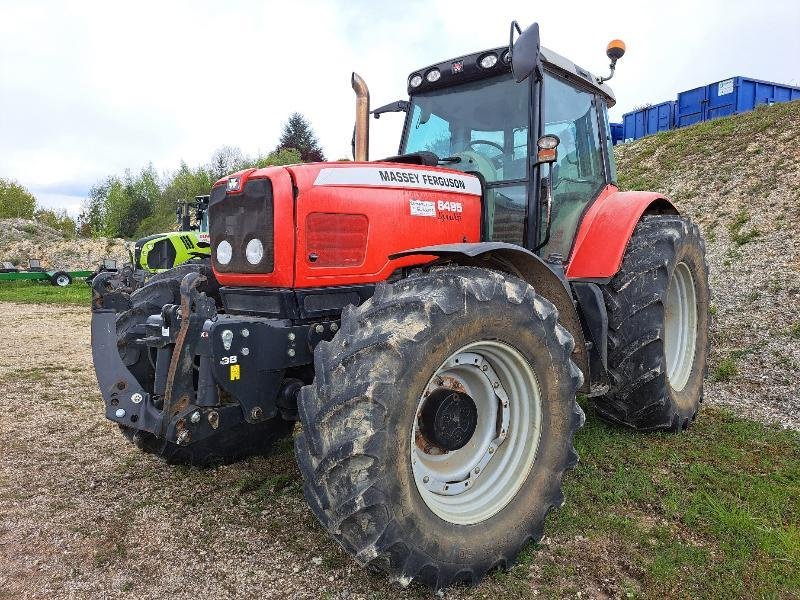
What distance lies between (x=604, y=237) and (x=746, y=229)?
6268 mm

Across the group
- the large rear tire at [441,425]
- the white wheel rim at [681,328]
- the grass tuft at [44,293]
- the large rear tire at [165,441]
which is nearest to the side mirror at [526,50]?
the large rear tire at [441,425]

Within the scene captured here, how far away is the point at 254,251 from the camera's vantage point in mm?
2924

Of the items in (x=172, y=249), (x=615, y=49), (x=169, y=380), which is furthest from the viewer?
(x=172, y=249)

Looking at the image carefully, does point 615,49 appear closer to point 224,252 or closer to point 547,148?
point 547,148

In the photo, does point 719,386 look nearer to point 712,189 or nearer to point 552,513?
point 552,513

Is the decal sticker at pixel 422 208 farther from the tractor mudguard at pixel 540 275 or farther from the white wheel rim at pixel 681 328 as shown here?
the white wheel rim at pixel 681 328

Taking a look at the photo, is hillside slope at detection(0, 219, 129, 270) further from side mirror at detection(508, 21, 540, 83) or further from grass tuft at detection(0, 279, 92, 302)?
side mirror at detection(508, 21, 540, 83)

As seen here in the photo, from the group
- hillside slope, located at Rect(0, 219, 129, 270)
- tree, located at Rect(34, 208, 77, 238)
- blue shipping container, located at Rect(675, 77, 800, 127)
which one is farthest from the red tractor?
tree, located at Rect(34, 208, 77, 238)

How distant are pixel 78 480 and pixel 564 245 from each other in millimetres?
3422

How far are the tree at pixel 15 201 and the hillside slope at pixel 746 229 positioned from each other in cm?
4227

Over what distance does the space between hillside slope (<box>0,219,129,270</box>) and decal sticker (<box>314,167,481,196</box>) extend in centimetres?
2261

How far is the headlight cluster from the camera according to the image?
290 cm

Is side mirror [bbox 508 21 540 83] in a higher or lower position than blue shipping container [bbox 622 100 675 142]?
lower

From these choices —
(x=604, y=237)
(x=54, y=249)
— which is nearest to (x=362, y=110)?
(x=604, y=237)
